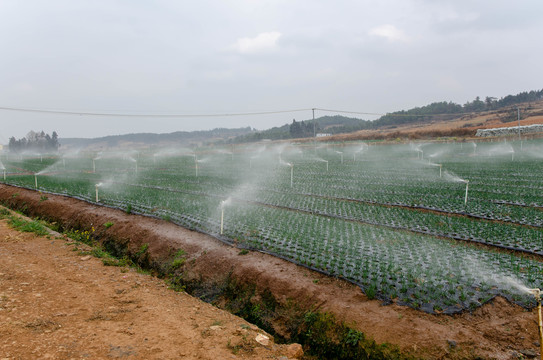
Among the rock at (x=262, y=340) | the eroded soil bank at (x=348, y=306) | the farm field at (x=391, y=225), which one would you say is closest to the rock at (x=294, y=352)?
the rock at (x=262, y=340)

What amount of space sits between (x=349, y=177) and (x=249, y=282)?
1646 cm

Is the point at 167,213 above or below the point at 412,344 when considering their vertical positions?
above

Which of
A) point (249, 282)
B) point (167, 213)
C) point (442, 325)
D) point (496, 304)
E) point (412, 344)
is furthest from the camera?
point (167, 213)

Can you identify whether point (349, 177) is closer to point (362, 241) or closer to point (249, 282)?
point (362, 241)

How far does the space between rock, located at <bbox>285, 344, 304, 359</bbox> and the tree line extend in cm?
10868

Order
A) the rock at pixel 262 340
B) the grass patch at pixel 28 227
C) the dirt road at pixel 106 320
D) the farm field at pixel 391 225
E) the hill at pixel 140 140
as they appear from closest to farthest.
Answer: the dirt road at pixel 106 320 → the rock at pixel 262 340 → the farm field at pixel 391 225 → the grass patch at pixel 28 227 → the hill at pixel 140 140

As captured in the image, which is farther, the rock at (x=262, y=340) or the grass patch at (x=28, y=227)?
the grass patch at (x=28, y=227)

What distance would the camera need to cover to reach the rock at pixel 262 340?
17.0 feet

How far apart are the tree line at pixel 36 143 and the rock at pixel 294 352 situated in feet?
357

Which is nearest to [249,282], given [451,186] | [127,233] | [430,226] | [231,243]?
[231,243]

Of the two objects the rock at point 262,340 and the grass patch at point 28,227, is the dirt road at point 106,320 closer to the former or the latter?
the rock at point 262,340

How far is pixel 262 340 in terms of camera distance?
525 cm

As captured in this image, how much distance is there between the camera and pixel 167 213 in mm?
12469

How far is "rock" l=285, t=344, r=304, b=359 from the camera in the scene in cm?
497
